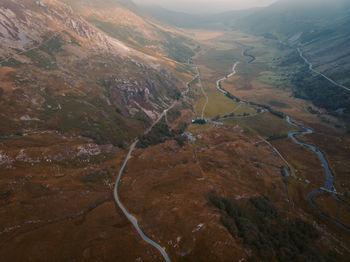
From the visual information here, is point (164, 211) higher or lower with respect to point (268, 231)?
lower

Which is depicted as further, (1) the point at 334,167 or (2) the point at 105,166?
(1) the point at 334,167

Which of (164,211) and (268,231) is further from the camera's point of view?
(268,231)

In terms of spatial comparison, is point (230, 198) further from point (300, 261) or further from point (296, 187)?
point (296, 187)

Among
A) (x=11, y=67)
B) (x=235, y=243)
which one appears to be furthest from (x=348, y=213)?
(x=11, y=67)

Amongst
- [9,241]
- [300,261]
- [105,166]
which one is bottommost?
[105,166]

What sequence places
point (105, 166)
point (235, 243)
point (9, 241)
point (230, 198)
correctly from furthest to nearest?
point (105, 166) → point (230, 198) → point (235, 243) → point (9, 241)

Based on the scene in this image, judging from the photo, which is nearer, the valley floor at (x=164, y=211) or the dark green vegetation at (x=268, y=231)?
the valley floor at (x=164, y=211)

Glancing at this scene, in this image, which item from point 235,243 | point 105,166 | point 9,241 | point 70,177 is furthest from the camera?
point 105,166

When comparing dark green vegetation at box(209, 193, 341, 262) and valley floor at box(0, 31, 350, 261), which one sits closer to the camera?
valley floor at box(0, 31, 350, 261)
